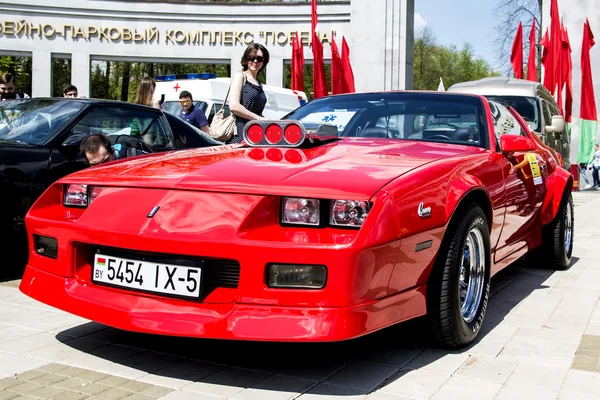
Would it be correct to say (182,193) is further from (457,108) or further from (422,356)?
(457,108)

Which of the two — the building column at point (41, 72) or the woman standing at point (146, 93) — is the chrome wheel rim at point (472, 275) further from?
the building column at point (41, 72)

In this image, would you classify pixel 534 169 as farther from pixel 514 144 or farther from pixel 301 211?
pixel 301 211

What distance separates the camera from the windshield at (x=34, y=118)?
5569 mm

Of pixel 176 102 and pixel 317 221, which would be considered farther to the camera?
pixel 176 102

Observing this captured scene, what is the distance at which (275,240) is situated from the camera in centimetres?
283

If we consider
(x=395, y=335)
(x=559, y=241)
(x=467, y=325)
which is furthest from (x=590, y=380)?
(x=559, y=241)

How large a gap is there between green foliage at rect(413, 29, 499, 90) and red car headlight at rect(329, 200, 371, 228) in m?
63.7

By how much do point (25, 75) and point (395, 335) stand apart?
45211 mm

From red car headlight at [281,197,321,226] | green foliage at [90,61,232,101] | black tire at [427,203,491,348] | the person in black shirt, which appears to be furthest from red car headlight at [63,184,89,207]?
green foliage at [90,61,232,101]

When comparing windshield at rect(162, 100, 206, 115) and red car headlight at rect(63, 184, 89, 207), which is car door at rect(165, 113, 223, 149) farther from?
windshield at rect(162, 100, 206, 115)

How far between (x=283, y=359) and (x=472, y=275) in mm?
1133

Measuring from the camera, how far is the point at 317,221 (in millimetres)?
2896

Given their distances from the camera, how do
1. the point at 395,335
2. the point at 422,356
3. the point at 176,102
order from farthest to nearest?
the point at 176,102 < the point at 395,335 < the point at 422,356

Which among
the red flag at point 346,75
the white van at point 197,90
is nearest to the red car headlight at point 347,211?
the white van at point 197,90
